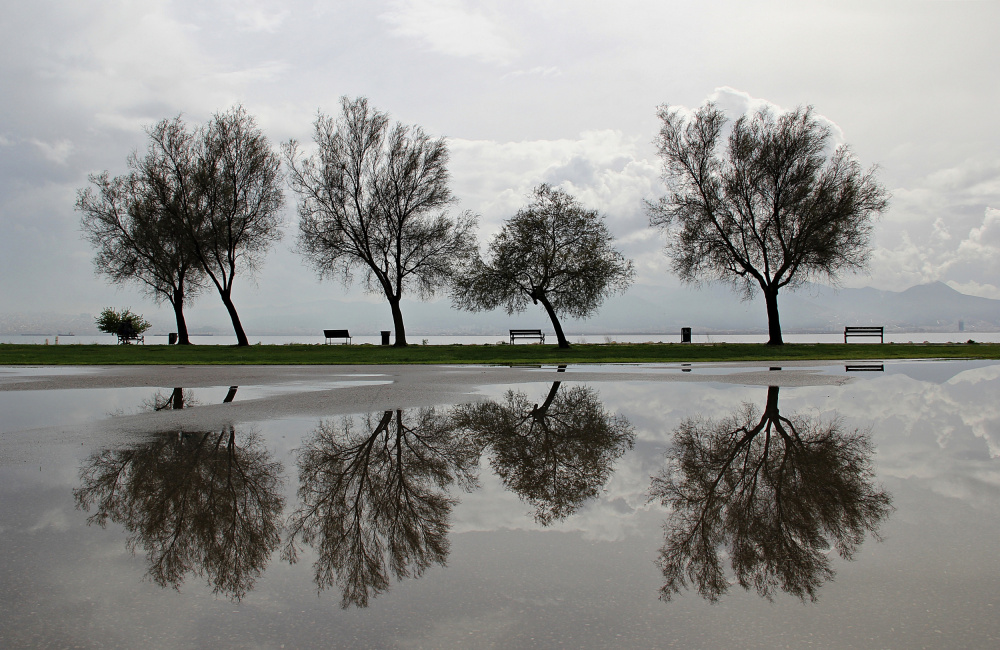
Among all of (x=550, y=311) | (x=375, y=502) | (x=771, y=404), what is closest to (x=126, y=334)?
(x=550, y=311)

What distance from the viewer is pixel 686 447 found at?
23.4ft

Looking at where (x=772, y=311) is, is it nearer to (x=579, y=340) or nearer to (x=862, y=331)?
(x=862, y=331)

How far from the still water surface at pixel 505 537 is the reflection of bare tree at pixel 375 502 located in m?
0.03

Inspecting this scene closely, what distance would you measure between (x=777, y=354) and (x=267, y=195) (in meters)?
31.3

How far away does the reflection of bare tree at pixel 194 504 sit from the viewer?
3906mm

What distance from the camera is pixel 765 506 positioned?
486 centimetres

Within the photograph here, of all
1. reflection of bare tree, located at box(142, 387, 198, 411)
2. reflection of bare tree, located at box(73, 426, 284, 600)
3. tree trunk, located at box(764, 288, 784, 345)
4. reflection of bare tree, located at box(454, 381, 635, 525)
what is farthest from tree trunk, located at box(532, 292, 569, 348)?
reflection of bare tree, located at box(73, 426, 284, 600)

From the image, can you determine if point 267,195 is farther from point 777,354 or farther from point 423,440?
point 423,440

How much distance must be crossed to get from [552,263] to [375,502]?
34.2 meters

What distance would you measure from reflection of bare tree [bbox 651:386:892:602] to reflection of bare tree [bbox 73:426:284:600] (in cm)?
257

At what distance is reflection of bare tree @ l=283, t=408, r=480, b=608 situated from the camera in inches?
150

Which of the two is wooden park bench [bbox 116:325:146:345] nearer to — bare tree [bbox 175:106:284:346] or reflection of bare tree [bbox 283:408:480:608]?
bare tree [bbox 175:106:284:346]

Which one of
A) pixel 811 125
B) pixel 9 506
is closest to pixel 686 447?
pixel 9 506

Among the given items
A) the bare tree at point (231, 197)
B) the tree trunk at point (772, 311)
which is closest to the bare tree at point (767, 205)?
the tree trunk at point (772, 311)
